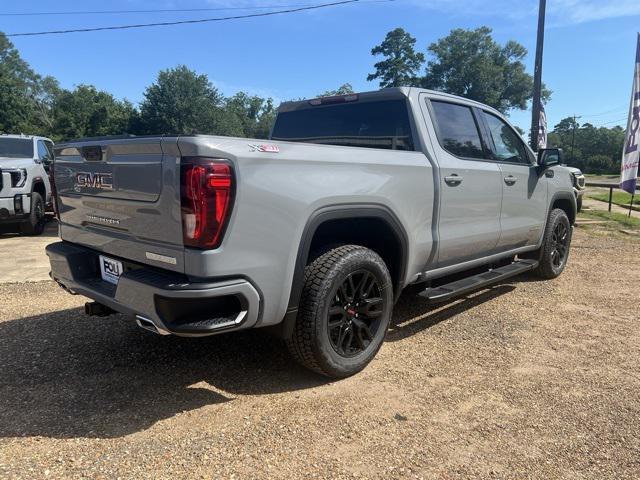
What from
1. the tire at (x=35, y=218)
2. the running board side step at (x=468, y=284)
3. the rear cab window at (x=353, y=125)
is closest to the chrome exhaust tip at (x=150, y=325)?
the running board side step at (x=468, y=284)

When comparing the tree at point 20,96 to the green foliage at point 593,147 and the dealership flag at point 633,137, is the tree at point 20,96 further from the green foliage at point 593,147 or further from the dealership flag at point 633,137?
the green foliage at point 593,147

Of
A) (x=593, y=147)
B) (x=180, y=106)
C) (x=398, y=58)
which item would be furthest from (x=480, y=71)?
(x=180, y=106)

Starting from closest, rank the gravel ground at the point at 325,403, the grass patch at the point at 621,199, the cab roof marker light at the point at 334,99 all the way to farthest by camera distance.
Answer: the gravel ground at the point at 325,403 → the cab roof marker light at the point at 334,99 → the grass patch at the point at 621,199

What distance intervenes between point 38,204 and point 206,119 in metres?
47.1

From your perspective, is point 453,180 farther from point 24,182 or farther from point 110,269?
point 24,182

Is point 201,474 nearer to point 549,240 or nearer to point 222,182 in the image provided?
point 222,182

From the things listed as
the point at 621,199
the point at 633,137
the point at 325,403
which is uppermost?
the point at 633,137

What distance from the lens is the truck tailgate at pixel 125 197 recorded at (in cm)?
246

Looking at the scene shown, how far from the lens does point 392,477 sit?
223 cm

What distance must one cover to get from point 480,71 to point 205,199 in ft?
220

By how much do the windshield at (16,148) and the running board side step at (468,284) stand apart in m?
8.69

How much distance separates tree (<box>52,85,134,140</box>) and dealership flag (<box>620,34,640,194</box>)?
5248 centimetres

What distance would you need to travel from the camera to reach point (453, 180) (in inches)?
151

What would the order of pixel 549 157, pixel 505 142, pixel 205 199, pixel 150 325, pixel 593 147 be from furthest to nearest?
pixel 593 147
pixel 549 157
pixel 505 142
pixel 150 325
pixel 205 199
